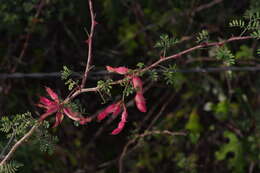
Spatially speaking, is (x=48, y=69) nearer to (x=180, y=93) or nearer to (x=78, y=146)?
(x=78, y=146)

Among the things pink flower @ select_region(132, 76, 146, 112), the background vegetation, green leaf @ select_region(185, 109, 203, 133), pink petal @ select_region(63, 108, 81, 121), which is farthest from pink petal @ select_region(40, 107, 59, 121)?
green leaf @ select_region(185, 109, 203, 133)

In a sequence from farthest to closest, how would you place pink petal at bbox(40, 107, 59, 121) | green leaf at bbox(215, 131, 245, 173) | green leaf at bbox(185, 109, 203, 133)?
1. green leaf at bbox(185, 109, 203, 133)
2. green leaf at bbox(215, 131, 245, 173)
3. pink petal at bbox(40, 107, 59, 121)

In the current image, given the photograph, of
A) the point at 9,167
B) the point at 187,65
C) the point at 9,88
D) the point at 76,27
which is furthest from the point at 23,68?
the point at 9,167

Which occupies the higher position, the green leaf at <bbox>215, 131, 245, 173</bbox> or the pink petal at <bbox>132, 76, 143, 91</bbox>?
the pink petal at <bbox>132, 76, 143, 91</bbox>

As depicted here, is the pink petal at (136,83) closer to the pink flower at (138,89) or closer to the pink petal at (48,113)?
the pink flower at (138,89)

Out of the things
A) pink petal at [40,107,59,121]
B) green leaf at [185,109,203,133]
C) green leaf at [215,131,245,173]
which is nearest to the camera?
pink petal at [40,107,59,121]

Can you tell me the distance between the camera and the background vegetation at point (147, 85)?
2.89m

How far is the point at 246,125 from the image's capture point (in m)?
2.96

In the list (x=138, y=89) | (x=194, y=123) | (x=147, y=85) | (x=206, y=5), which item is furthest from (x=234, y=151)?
(x=138, y=89)

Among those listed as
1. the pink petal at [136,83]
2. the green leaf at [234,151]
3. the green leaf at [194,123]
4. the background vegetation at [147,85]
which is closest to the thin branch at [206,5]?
the background vegetation at [147,85]

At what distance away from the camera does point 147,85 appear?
10.4ft

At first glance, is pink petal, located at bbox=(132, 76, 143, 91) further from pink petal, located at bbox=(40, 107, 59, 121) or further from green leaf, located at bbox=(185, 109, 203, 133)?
green leaf, located at bbox=(185, 109, 203, 133)

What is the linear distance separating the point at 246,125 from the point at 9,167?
2.18 meters

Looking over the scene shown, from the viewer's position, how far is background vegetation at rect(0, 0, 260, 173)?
2.89 meters
